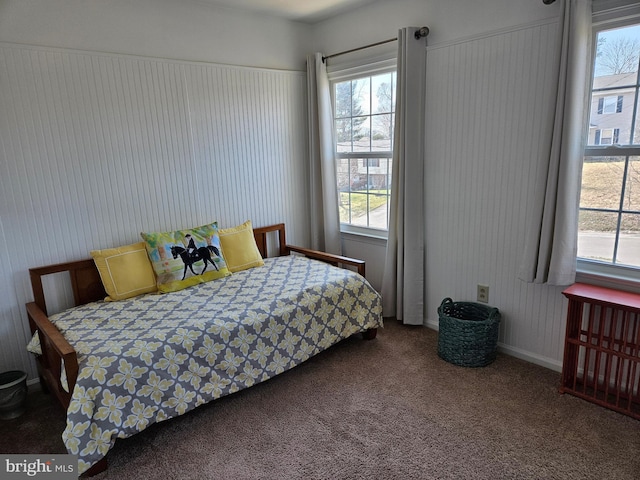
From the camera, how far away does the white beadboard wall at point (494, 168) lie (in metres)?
2.39

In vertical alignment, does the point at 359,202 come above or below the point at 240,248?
above

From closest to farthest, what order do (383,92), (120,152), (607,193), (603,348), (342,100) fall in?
1. (603,348)
2. (607,193)
3. (120,152)
4. (383,92)
5. (342,100)

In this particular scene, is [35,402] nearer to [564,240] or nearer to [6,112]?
[6,112]

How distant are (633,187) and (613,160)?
0.55ft

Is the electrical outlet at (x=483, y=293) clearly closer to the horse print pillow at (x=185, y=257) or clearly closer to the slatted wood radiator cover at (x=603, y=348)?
the slatted wood radiator cover at (x=603, y=348)

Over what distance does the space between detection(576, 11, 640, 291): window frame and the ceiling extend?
59.9 inches

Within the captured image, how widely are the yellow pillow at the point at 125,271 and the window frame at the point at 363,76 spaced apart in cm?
168

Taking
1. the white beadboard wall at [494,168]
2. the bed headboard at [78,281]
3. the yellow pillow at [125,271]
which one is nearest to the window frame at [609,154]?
the white beadboard wall at [494,168]

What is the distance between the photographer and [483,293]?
9.16ft

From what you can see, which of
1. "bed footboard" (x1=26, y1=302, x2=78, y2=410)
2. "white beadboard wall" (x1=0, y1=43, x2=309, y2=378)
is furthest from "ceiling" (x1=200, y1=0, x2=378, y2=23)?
"bed footboard" (x1=26, y1=302, x2=78, y2=410)

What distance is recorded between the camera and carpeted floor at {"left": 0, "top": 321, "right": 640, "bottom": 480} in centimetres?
181

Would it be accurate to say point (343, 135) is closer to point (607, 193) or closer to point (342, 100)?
point (342, 100)

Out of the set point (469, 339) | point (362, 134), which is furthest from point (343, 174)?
point (469, 339)

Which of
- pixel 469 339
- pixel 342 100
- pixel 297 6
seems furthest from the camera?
pixel 342 100
